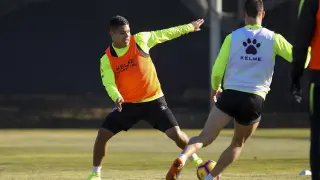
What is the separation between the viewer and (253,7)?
873 centimetres

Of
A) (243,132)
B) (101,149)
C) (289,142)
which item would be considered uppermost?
(243,132)

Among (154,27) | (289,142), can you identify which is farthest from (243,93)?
(154,27)

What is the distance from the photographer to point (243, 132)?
896cm

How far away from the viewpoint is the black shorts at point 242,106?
28.8 ft

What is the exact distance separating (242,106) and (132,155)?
6.90 metres

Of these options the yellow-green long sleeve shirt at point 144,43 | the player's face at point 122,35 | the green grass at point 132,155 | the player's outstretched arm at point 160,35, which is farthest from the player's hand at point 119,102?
the green grass at point 132,155

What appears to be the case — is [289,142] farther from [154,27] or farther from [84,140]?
[154,27]

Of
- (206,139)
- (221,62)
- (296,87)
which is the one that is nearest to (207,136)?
(206,139)

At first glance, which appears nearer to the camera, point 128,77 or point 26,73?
point 128,77

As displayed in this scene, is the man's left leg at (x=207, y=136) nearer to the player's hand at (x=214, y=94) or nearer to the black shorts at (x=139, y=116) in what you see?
the player's hand at (x=214, y=94)

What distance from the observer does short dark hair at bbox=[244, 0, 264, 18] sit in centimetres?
871

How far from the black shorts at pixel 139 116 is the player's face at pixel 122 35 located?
0.73 m

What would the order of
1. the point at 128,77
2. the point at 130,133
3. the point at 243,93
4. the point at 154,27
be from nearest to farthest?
the point at 243,93 < the point at 128,77 < the point at 130,133 < the point at 154,27

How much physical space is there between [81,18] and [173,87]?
343 centimetres
